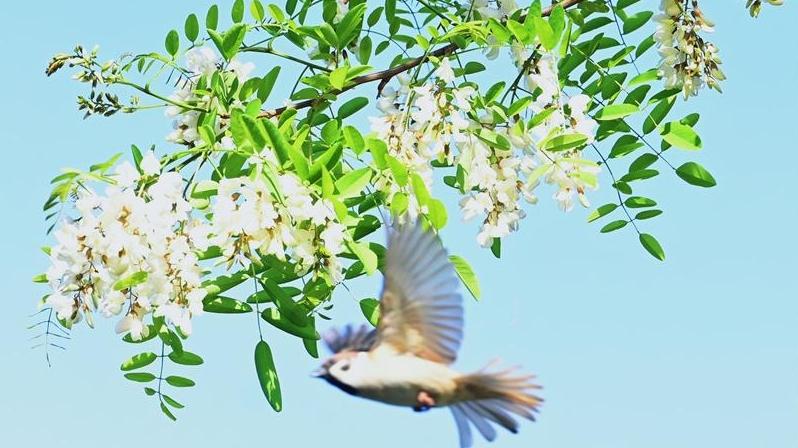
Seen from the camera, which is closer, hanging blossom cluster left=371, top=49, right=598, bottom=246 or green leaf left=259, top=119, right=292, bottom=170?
green leaf left=259, top=119, right=292, bottom=170

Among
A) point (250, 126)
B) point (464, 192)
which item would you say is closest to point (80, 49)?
point (250, 126)

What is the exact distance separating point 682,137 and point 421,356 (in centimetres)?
93

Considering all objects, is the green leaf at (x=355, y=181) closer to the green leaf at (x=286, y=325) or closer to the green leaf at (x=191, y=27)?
the green leaf at (x=286, y=325)

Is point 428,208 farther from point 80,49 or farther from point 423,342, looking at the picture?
point 80,49

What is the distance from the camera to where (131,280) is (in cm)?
205

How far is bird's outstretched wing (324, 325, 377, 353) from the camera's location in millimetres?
1706

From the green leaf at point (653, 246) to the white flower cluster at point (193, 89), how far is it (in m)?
0.89

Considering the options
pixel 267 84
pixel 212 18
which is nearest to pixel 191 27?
pixel 212 18

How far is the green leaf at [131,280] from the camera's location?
2.04m

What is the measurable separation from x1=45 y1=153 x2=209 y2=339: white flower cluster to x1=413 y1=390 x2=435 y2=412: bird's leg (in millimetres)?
573

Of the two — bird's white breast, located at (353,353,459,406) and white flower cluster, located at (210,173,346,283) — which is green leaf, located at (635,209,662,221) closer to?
white flower cluster, located at (210,173,346,283)

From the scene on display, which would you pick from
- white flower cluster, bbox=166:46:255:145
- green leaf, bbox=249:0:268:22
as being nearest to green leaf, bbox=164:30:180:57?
white flower cluster, bbox=166:46:255:145

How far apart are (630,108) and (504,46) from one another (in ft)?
0.90

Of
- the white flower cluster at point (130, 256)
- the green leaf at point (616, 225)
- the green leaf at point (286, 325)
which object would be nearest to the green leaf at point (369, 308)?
the green leaf at point (286, 325)
